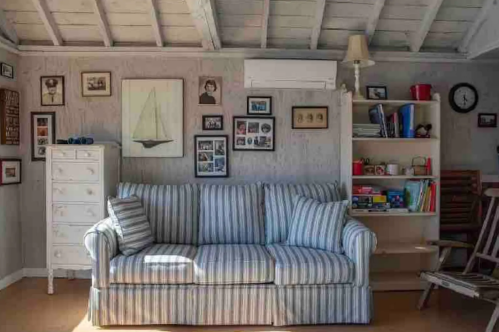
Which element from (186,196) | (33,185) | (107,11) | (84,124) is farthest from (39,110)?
(186,196)

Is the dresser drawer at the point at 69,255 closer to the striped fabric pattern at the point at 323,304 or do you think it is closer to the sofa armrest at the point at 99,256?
the sofa armrest at the point at 99,256

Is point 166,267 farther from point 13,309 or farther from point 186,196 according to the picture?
point 13,309

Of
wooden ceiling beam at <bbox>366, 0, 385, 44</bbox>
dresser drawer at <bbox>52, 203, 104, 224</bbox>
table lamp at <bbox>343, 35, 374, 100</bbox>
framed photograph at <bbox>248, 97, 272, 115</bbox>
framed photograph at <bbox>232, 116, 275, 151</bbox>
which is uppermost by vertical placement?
wooden ceiling beam at <bbox>366, 0, 385, 44</bbox>

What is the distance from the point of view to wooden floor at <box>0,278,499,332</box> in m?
3.04

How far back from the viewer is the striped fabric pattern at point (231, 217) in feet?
11.9

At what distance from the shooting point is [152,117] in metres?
4.09

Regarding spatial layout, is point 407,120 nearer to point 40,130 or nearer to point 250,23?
point 250,23

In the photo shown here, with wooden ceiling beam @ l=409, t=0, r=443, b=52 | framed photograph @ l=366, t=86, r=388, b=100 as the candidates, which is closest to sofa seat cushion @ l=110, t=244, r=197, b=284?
framed photograph @ l=366, t=86, r=388, b=100

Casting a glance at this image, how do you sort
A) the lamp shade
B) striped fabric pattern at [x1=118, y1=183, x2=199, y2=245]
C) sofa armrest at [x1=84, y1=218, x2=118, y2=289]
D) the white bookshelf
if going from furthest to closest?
1. the white bookshelf
2. the lamp shade
3. striped fabric pattern at [x1=118, y1=183, x2=199, y2=245]
4. sofa armrest at [x1=84, y1=218, x2=118, y2=289]

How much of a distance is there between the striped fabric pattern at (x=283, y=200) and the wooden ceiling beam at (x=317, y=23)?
1.31 meters

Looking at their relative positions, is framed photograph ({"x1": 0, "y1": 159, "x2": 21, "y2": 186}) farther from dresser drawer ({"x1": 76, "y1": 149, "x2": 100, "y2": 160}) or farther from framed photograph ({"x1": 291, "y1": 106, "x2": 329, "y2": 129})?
framed photograph ({"x1": 291, "y1": 106, "x2": 329, "y2": 129})

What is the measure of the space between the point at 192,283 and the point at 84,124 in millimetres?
1991

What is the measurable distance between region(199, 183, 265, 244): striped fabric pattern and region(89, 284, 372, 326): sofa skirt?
2.09ft

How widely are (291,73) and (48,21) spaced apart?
216cm
